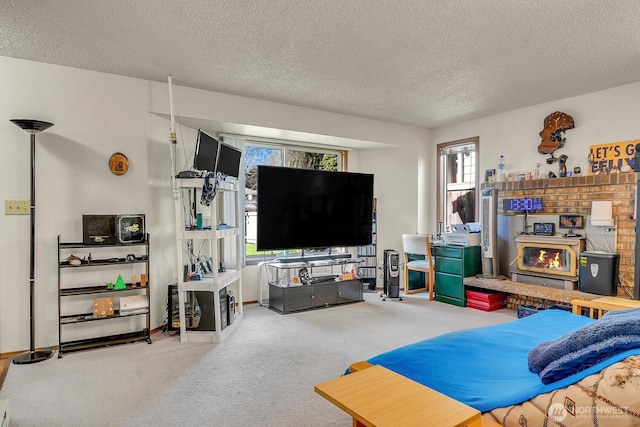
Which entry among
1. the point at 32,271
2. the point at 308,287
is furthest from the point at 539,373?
the point at 32,271

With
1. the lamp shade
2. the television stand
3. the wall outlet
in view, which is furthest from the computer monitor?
the wall outlet

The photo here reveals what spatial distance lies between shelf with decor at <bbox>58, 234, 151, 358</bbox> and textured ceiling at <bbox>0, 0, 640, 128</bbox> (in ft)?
5.50

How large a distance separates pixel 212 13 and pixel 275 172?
88.7 inches

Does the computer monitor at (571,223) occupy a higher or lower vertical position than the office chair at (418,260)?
higher

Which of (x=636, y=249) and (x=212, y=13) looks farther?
(x=636, y=249)

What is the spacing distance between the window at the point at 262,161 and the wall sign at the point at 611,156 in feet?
11.1

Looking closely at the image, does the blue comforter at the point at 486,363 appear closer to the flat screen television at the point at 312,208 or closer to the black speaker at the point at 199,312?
the black speaker at the point at 199,312

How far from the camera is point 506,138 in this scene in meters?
5.07

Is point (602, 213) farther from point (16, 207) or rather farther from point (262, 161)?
point (16, 207)

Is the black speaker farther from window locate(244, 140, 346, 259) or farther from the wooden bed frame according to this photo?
the wooden bed frame

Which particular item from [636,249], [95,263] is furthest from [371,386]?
[636,249]

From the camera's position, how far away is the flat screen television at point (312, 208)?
4617 millimetres

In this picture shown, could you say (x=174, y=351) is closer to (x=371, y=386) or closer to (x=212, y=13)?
(x=371, y=386)

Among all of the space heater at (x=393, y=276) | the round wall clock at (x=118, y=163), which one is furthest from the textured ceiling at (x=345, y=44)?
the space heater at (x=393, y=276)
